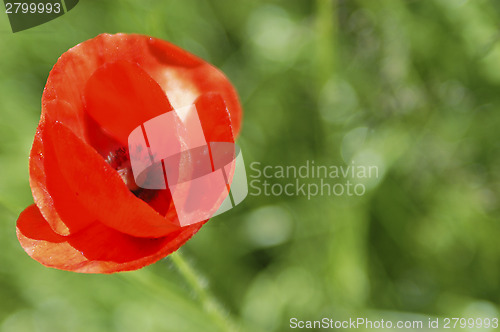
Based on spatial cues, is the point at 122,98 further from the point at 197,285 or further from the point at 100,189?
the point at 197,285

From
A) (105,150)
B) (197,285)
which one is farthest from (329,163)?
(105,150)

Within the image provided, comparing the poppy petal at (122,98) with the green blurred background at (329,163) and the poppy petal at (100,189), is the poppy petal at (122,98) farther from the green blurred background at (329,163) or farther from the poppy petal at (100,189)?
the green blurred background at (329,163)

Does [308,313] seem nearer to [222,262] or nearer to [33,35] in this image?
[222,262]

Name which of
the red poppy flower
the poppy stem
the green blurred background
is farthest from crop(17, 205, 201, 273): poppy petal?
the green blurred background

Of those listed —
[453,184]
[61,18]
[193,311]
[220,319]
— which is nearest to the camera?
[220,319]

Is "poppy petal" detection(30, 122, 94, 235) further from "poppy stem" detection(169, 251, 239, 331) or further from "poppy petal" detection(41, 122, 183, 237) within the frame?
"poppy stem" detection(169, 251, 239, 331)

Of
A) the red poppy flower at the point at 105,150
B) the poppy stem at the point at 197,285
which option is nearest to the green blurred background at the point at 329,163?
the poppy stem at the point at 197,285

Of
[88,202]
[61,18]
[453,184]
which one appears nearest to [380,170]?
[453,184]
